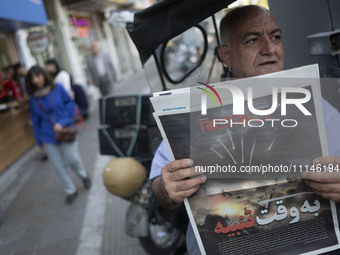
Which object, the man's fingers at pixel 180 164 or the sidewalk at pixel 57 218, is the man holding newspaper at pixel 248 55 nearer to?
the man's fingers at pixel 180 164

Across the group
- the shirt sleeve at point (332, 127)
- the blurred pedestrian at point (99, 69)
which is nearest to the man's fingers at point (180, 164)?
the shirt sleeve at point (332, 127)

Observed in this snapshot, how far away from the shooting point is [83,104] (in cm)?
884

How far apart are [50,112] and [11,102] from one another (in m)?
3.54

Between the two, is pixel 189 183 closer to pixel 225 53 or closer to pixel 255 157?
pixel 255 157

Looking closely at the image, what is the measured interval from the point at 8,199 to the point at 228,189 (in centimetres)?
529

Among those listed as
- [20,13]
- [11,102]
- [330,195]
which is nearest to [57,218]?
[11,102]

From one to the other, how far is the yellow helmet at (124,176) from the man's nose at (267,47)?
147cm

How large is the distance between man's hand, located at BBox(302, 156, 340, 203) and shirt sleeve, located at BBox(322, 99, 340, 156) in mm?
176

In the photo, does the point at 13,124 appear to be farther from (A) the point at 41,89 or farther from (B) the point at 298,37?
(B) the point at 298,37

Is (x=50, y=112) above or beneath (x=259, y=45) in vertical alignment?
beneath

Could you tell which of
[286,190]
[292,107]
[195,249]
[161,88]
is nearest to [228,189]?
[286,190]

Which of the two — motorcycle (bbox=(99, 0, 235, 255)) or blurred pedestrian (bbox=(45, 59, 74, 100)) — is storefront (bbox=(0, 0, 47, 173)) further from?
motorcycle (bbox=(99, 0, 235, 255))

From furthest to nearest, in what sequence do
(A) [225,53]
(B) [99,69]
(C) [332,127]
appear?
(B) [99,69]
(A) [225,53]
(C) [332,127]

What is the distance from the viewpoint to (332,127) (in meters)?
1.41
